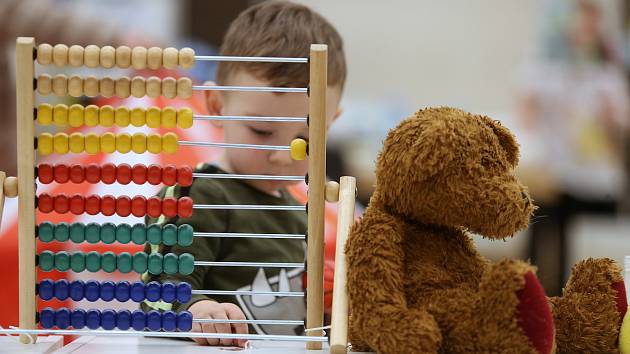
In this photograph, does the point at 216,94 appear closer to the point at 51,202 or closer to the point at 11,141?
the point at 51,202

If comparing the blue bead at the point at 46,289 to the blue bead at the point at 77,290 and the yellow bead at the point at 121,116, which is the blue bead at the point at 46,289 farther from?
the yellow bead at the point at 121,116

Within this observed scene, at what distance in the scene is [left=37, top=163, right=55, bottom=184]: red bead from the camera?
0.88 m

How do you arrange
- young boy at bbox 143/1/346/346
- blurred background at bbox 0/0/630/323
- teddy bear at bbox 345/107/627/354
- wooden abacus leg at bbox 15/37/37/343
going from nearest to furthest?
1. teddy bear at bbox 345/107/627/354
2. wooden abacus leg at bbox 15/37/37/343
3. young boy at bbox 143/1/346/346
4. blurred background at bbox 0/0/630/323

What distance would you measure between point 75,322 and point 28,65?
29 centimetres

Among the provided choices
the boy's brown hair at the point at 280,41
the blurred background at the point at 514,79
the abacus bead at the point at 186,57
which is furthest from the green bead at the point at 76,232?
the blurred background at the point at 514,79

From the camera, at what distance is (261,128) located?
1.20m

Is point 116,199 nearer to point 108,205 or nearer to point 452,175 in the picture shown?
point 108,205

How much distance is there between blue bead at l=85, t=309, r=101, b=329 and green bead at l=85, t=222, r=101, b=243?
3.2 inches

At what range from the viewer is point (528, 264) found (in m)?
0.68

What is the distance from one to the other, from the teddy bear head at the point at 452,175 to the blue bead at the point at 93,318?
36 centimetres

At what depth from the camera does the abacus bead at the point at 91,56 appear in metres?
0.85

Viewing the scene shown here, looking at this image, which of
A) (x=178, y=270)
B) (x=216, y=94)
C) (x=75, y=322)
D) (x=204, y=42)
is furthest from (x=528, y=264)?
(x=204, y=42)

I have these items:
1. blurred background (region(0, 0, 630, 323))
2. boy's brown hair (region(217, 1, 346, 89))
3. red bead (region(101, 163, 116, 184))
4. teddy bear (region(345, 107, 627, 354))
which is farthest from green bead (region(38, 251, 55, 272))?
blurred background (region(0, 0, 630, 323))

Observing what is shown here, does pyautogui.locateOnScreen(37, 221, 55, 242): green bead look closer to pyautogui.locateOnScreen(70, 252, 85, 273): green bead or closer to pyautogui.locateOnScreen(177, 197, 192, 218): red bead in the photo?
pyautogui.locateOnScreen(70, 252, 85, 273): green bead
